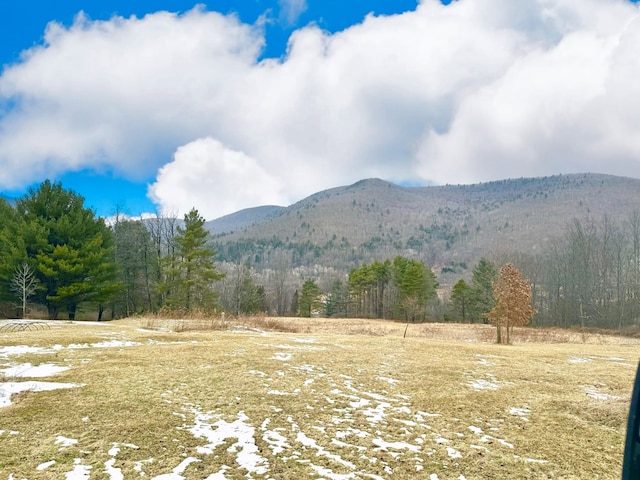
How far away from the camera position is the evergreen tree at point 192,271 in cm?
3441

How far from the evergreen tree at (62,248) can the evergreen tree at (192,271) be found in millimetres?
5566

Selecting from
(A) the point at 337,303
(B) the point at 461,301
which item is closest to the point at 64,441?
(B) the point at 461,301

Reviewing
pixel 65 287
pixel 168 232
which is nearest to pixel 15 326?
pixel 65 287

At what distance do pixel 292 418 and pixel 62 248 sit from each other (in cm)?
2702

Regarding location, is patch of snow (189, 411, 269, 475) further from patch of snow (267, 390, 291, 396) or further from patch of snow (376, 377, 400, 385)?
patch of snow (376, 377, 400, 385)

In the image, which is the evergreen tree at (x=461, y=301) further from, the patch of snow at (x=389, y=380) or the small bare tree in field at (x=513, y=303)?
the patch of snow at (x=389, y=380)

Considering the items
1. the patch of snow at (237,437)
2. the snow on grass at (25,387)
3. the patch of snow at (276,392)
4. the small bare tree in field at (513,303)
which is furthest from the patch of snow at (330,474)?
the small bare tree in field at (513,303)

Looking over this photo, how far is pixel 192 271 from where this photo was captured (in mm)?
34844

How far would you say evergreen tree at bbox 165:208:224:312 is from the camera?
34406mm

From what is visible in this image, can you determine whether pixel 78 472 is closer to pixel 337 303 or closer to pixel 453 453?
pixel 453 453

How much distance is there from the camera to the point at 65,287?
2730cm

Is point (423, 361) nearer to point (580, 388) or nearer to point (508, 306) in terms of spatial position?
point (580, 388)

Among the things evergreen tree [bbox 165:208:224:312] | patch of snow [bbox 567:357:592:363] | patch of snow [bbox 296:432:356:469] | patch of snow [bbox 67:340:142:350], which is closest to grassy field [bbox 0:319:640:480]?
patch of snow [bbox 296:432:356:469]

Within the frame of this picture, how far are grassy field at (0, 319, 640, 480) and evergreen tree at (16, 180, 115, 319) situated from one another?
1752 centimetres
